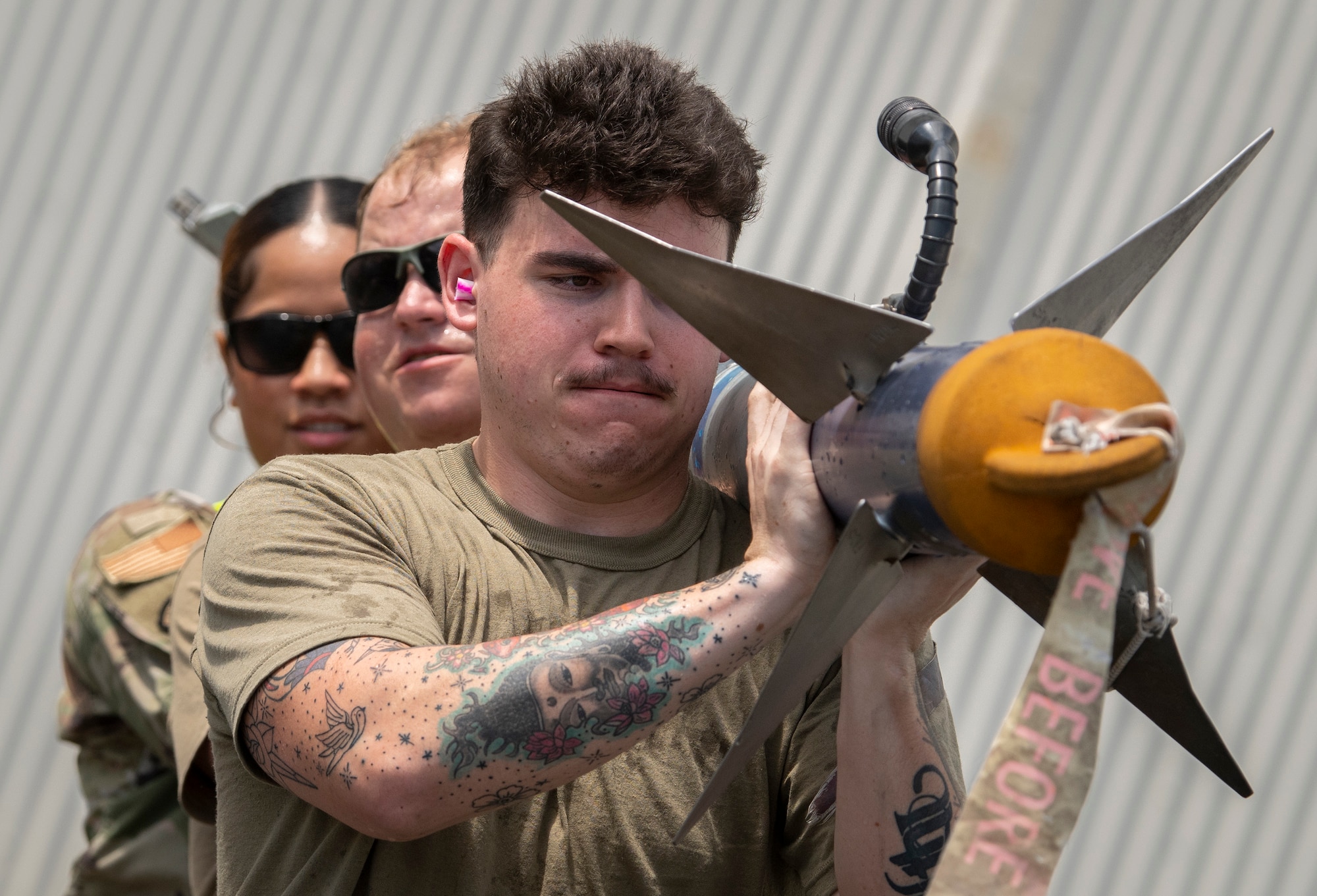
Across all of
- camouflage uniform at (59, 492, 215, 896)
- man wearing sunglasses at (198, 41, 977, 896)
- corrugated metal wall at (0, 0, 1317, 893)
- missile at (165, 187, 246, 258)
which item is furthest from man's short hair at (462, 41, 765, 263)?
corrugated metal wall at (0, 0, 1317, 893)

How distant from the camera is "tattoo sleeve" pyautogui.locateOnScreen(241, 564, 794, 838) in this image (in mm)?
1324

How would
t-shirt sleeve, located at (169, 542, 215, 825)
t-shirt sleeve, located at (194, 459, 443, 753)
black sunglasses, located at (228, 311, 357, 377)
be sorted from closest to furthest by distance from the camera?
1. t-shirt sleeve, located at (194, 459, 443, 753)
2. t-shirt sleeve, located at (169, 542, 215, 825)
3. black sunglasses, located at (228, 311, 357, 377)

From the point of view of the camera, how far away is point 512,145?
181 centimetres

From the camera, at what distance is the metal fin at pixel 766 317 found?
1.24 metres

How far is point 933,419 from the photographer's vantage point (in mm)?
1114

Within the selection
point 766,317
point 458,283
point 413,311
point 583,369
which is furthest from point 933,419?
point 413,311

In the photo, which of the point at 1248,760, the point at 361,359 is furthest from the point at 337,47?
the point at 1248,760

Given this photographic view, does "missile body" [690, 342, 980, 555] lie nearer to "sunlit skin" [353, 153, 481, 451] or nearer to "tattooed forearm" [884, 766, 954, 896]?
"tattooed forearm" [884, 766, 954, 896]

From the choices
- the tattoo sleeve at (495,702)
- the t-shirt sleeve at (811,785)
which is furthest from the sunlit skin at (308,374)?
the tattoo sleeve at (495,702)

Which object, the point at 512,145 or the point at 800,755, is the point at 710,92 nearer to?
the point at 512,145

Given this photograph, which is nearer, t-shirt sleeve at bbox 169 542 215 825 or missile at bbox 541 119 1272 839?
missile at bbox 541 119 1272 839

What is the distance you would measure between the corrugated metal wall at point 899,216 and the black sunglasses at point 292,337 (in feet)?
4.11

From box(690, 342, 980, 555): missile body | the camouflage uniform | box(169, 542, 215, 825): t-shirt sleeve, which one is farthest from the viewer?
the camouflage uniform

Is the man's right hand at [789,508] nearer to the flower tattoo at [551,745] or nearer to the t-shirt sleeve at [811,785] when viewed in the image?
the flower tattoo at [551,745]
